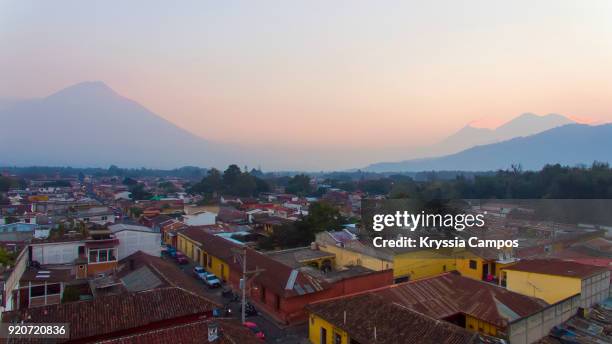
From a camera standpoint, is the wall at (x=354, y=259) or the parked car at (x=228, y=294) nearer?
the parked car at (x=228, y=294)

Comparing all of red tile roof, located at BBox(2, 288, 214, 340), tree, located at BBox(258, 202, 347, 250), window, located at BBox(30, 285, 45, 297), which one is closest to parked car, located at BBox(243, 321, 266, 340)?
red tile roof, located at BBox(2, 288, 214, 340)

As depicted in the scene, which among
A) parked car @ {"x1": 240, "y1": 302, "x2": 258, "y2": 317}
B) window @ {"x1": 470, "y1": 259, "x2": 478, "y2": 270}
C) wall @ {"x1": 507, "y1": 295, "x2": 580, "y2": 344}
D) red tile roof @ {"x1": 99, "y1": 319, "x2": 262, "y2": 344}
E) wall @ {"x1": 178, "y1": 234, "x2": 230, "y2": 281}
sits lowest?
parked car @ {"x1": 240, "y1": 302, "x2": 258, "y2": 317}

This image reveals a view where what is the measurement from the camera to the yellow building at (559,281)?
11499 mm

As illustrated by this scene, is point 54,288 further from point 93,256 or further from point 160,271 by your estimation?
point 160,271

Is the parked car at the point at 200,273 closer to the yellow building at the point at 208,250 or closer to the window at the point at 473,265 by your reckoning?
the yellow building at the point at 208,250

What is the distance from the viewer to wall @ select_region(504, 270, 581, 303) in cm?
1155

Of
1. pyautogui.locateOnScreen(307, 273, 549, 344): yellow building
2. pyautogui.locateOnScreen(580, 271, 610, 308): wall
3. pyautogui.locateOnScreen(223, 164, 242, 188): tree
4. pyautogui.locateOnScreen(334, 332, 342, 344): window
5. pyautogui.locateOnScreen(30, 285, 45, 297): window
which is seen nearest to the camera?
pyautogui.locateOnScreen(307, 273, 549, 344): yellow building

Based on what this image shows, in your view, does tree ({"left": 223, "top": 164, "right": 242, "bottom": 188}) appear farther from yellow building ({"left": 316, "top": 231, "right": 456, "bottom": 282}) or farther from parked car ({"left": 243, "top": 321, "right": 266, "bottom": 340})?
parked car ({"left": 243, "top": 321, "right": 266, "bottom": 340})

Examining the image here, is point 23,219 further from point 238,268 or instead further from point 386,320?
point 386,320

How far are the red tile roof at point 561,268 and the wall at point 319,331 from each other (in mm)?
7334

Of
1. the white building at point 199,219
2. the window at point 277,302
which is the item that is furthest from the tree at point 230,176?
the window at point 277,302

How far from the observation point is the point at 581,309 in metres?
11.4

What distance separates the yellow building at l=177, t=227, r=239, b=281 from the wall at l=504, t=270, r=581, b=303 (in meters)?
11.7

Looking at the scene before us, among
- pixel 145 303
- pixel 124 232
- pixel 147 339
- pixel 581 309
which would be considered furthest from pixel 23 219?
pixel 581 309
